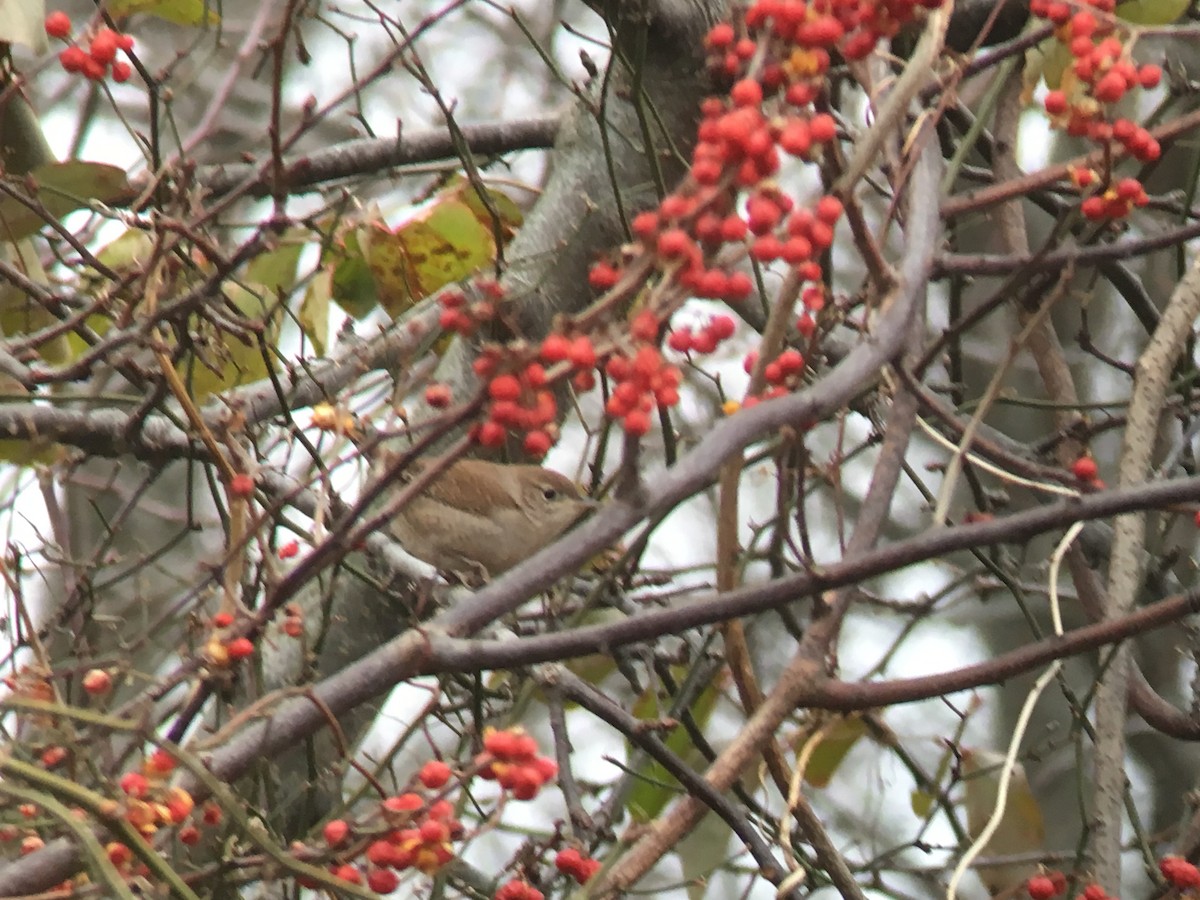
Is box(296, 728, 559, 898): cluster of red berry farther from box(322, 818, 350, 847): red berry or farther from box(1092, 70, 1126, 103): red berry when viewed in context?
box(1092, 70, 1126, 103): red berry

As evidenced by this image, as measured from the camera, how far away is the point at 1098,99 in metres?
1.57

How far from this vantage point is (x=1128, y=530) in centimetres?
222

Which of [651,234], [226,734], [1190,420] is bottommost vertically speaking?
[226,734]

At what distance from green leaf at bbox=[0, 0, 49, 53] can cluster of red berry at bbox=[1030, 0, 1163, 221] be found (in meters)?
1.32

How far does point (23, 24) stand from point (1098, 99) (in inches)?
55.4

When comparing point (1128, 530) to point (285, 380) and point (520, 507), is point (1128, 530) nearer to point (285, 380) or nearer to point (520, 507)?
point (520, 507)

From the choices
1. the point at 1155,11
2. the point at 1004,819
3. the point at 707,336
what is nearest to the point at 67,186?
the point at 707,336

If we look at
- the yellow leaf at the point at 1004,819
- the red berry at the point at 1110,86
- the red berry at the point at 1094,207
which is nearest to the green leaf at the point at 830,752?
the yellow leaf at the point at 1004,819

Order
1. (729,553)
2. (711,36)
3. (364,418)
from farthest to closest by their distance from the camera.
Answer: (364,418) → (729,553) → (711,36)

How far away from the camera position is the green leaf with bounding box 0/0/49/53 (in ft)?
6.65

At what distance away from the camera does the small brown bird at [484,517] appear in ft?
10.4

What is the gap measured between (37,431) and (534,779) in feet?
3.57

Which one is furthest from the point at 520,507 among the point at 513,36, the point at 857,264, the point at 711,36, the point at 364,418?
the point at 513,36

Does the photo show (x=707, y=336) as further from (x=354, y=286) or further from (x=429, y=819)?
(x=354, y=286)
